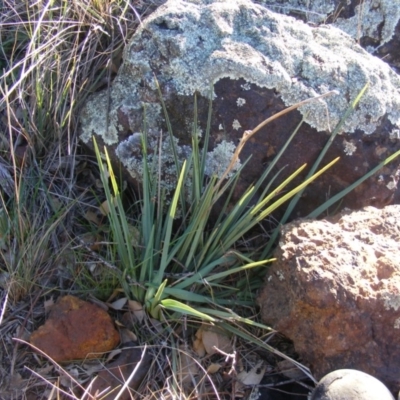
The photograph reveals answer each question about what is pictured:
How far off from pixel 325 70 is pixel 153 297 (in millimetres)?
1103

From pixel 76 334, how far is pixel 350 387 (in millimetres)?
945

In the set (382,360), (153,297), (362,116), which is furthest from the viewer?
(362,116)

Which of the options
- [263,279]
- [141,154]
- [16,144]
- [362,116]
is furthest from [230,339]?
[16,144]

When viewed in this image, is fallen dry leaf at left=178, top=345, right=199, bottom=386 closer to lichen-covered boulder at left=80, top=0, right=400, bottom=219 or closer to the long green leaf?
the long green leaf

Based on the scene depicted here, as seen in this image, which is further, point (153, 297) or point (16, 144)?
point (16, 144)

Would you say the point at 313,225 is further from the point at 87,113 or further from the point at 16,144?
the point at 16,144

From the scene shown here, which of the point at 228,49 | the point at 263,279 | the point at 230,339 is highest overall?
the point at 228,49

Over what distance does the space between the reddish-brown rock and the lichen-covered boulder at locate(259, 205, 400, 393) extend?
0.56 metres

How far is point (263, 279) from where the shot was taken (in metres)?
2.40

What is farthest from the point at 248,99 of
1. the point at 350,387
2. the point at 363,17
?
the point at 350,387

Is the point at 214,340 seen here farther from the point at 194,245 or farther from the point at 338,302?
the point at 338,302

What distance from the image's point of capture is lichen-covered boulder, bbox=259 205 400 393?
212cm

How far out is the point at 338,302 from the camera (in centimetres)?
211

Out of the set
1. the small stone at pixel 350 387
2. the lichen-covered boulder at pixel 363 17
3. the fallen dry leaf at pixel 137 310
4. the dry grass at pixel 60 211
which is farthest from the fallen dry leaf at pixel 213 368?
the lichen-covered boulder at pixel 363 17
